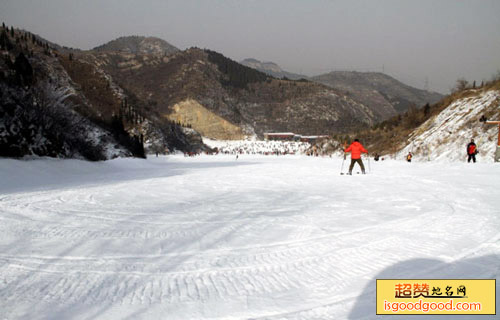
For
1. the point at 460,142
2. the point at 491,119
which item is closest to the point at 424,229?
the point at 460,142

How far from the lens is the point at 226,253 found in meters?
3.89

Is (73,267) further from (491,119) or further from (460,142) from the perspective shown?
(491,119)

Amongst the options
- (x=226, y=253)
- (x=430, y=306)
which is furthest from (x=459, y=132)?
(x=226, y=253)

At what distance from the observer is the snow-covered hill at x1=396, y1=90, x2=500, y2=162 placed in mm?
19859

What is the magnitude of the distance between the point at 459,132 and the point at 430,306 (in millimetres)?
24554

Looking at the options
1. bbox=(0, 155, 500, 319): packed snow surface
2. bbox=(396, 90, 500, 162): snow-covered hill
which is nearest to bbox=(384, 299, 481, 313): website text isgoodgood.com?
bbox=(0, 155, 500, 319): packed snow surface

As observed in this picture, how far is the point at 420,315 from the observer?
2.51m

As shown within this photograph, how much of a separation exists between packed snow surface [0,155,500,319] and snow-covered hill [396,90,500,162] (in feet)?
51.1

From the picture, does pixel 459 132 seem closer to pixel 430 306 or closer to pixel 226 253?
pixel 430 306

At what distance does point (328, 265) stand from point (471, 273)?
1.51 meters

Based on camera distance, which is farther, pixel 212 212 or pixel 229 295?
pixel 212 212

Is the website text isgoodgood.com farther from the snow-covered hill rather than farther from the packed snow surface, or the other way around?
the snow-covered hill

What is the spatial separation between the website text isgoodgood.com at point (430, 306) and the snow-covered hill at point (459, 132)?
20010 mm

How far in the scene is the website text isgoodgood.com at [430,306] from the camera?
96.7 inches
